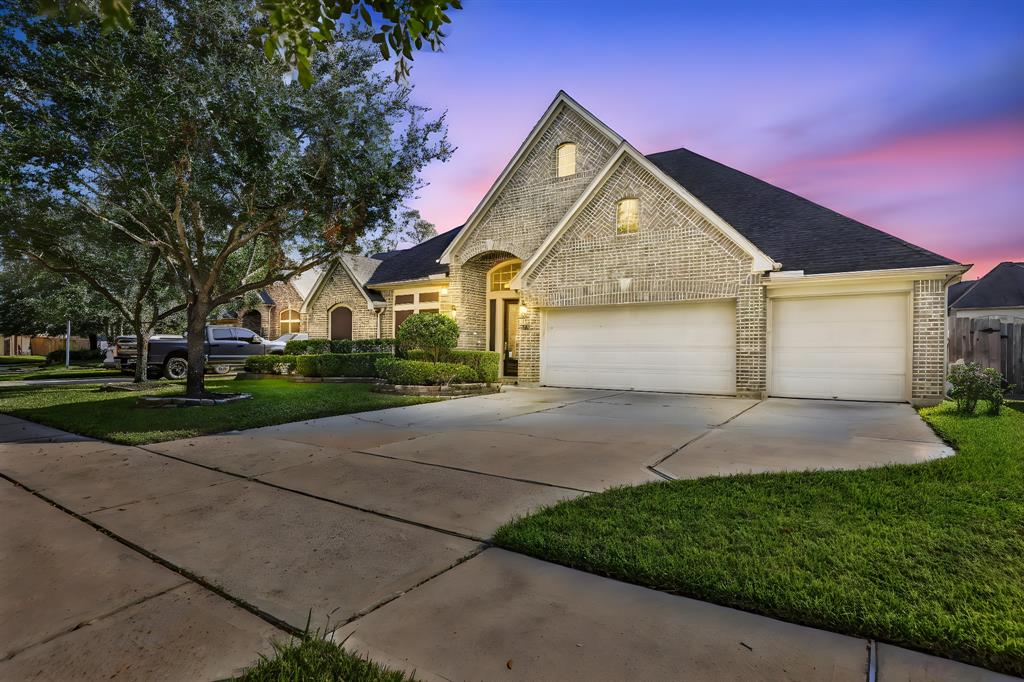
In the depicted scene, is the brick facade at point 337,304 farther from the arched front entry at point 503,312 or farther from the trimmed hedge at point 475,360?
the trimmed hedge at point 475,360

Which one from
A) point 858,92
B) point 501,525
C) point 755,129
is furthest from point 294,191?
point 755,129

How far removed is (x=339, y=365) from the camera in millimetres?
15422

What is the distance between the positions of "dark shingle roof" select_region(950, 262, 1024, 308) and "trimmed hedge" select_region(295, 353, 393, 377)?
29.4 m

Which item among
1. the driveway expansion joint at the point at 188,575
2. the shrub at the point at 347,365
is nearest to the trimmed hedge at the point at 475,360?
the shrub at the point at 347,365

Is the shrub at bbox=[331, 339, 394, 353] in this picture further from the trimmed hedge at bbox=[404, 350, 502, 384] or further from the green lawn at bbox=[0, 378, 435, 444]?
the green lawn at bbox=[0, 378, 435, 444]

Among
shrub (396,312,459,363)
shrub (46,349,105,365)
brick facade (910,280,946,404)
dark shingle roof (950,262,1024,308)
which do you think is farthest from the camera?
shrub (46,349,105,365)

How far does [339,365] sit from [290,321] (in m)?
12.0

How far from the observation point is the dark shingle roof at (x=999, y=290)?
78.9ft

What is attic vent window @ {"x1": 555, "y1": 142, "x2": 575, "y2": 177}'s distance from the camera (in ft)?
49.0

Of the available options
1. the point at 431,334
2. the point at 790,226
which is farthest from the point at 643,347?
the point at 431,334

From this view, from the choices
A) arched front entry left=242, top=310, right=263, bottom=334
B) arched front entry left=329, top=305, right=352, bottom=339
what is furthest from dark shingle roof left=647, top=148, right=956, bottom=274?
arched front entry left=242, top=310, right=263, bottom=334

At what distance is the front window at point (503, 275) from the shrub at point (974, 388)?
11689 mm

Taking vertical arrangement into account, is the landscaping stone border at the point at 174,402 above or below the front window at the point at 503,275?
below

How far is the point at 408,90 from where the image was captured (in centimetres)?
1108
